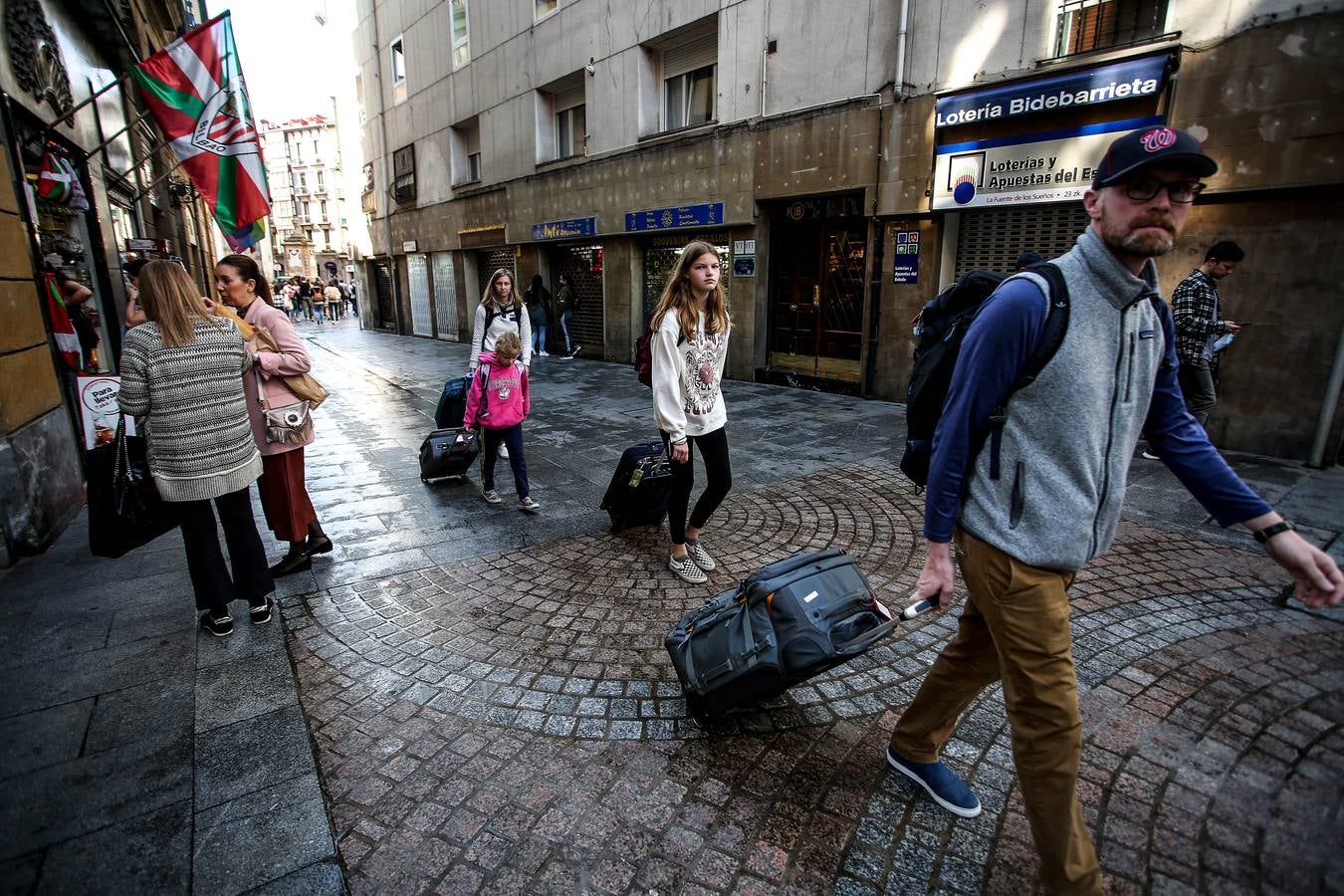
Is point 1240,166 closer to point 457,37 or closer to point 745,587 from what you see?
point 745,587

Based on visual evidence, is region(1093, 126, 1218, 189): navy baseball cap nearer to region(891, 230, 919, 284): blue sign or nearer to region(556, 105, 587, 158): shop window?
region(891, 230, 919, 284): blue sign

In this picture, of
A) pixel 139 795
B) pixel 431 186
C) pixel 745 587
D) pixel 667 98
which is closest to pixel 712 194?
pixel 667 98

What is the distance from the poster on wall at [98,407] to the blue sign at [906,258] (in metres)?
9.28

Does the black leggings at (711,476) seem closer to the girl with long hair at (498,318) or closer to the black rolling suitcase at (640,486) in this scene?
the black rolling suitcase at (640,486)

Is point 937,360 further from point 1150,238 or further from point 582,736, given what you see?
point 582,736

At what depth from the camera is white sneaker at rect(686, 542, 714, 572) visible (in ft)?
14.1

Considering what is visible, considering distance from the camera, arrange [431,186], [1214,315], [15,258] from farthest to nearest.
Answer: [431,186] < [1214,315] < [15,258]

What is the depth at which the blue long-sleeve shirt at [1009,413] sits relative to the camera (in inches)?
70.9

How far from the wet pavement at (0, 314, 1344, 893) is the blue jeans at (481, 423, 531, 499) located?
2.38ft

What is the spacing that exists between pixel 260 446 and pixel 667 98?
1223 centimetres

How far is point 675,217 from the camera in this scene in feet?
42.6

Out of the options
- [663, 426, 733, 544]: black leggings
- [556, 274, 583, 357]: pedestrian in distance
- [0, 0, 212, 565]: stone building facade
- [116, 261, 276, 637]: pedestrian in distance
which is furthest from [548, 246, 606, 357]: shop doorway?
[116, 261, 276, 637]: pedestrian in distance

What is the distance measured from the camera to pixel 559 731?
2.75m

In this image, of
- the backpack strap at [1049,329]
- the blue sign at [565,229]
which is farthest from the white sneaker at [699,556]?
the blue sign at [565,229]
